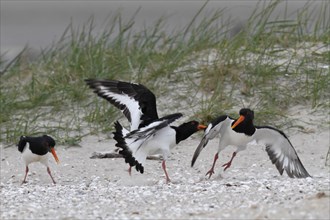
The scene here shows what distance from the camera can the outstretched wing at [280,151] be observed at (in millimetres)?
7547

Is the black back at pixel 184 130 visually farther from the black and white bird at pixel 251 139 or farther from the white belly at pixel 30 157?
the white belly at pixel 30 157

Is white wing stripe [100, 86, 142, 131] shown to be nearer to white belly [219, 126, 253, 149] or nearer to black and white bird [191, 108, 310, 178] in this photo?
black and white bird [191, 108, 310, 178]

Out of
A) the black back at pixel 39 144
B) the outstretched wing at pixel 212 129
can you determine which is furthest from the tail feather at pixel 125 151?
the black back at pixel 39 144

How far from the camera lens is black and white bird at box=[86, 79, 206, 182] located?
740cm

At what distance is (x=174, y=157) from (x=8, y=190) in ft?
6.33

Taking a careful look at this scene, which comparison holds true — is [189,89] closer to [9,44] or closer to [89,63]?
[89,63]

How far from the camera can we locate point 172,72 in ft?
32.0

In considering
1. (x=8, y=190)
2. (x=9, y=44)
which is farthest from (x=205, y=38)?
(x=9, y=44)

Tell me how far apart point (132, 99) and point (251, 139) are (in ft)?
3.39

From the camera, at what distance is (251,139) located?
760cm

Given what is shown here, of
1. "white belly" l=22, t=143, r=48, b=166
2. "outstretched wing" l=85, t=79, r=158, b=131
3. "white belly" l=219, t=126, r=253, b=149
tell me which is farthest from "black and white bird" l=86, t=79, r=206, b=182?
"white belly" l=22, t=143, r=48, b=166

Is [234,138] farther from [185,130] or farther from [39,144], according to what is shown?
[39,144]

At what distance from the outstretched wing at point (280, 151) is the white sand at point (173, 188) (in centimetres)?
14

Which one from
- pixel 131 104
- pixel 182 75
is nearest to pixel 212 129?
pixel 131 104
